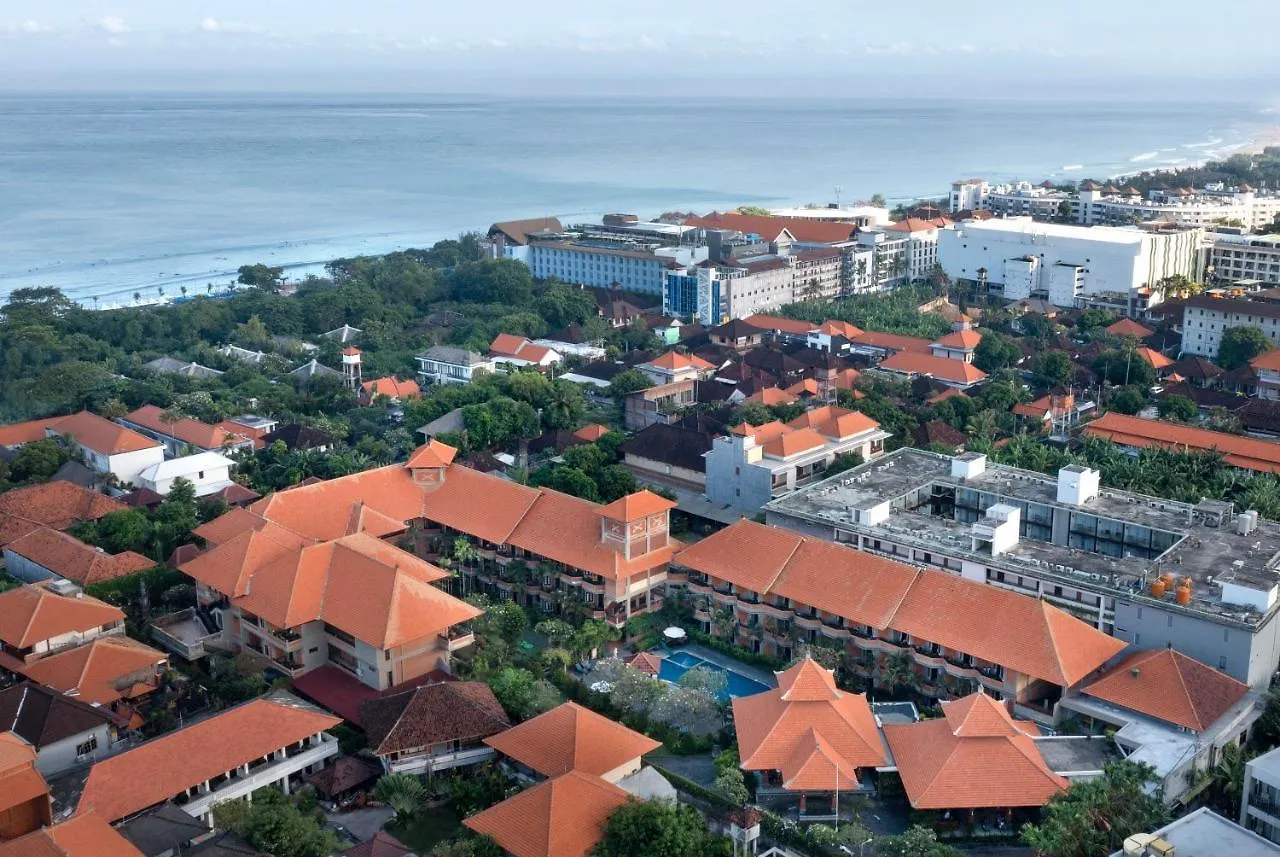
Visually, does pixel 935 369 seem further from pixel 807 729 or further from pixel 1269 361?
pixel 807 729

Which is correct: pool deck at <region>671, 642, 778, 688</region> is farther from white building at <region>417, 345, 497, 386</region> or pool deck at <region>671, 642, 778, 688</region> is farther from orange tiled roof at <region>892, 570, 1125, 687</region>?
white building at <region>417, 345, 497, 386</region>

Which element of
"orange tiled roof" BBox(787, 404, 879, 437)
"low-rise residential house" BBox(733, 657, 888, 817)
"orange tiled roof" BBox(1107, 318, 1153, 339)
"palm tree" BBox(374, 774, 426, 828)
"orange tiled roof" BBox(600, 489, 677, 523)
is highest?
"orange tiled roof" BBox(600, 489, 677, 523)

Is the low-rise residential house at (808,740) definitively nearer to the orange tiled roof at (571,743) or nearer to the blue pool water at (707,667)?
the orange tiled roof at (571,743)

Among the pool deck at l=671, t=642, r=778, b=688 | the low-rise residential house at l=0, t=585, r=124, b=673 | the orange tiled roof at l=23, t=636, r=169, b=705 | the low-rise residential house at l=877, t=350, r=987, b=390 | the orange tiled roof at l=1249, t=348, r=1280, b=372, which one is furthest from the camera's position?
the low-rise residential house at l=877, t=350, r=987, b=390

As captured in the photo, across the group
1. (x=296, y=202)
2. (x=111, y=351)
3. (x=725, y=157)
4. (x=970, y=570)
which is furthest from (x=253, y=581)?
(x=725, y=157)

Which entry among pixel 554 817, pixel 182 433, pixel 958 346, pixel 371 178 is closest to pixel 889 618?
pixel 554 817

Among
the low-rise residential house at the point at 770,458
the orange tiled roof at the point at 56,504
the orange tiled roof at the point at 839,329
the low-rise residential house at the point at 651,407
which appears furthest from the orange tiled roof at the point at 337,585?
the orange tiled roof at the point at 839,329

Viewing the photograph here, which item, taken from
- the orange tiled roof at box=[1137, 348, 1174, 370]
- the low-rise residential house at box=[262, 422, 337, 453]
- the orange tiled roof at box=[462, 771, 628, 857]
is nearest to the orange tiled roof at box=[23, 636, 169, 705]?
the orange tiled roof at box=[462, 771, 628, 857]
